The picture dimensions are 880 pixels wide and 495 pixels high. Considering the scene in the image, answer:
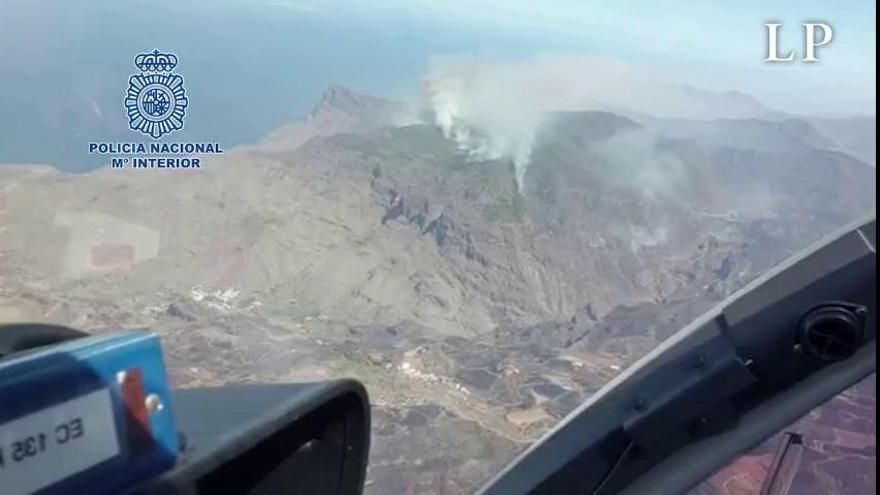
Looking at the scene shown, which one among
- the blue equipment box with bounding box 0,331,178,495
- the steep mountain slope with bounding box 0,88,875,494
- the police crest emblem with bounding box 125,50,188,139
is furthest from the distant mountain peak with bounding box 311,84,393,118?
the blue equipment box with bounding box 0,331,178,495

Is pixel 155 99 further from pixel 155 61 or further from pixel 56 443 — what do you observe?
pixel 56 443

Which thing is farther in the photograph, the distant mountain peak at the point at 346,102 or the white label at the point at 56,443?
the distant mountain peak at the point at 346,102

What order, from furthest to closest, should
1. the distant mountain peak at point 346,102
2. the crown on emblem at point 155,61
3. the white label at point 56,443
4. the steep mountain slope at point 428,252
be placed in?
the distant mountain peak at point 346,102, the crown on emblem at point 155,61, the steep mountain slope at point 428,252, the white label at point 56,443

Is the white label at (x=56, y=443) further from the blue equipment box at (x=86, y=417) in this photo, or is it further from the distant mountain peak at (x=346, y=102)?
the distant mountain peak at (x=346, y=102)

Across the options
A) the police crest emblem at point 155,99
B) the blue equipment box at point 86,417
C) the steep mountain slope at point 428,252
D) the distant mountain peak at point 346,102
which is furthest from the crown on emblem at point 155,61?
the blue equipment box at point 86,417

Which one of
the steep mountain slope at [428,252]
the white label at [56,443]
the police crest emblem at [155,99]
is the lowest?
the steep mountain slope at [428,252]

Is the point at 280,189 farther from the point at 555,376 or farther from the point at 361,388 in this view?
the point at 361,388

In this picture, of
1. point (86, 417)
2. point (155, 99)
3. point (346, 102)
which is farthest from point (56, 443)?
point (346, 102)
